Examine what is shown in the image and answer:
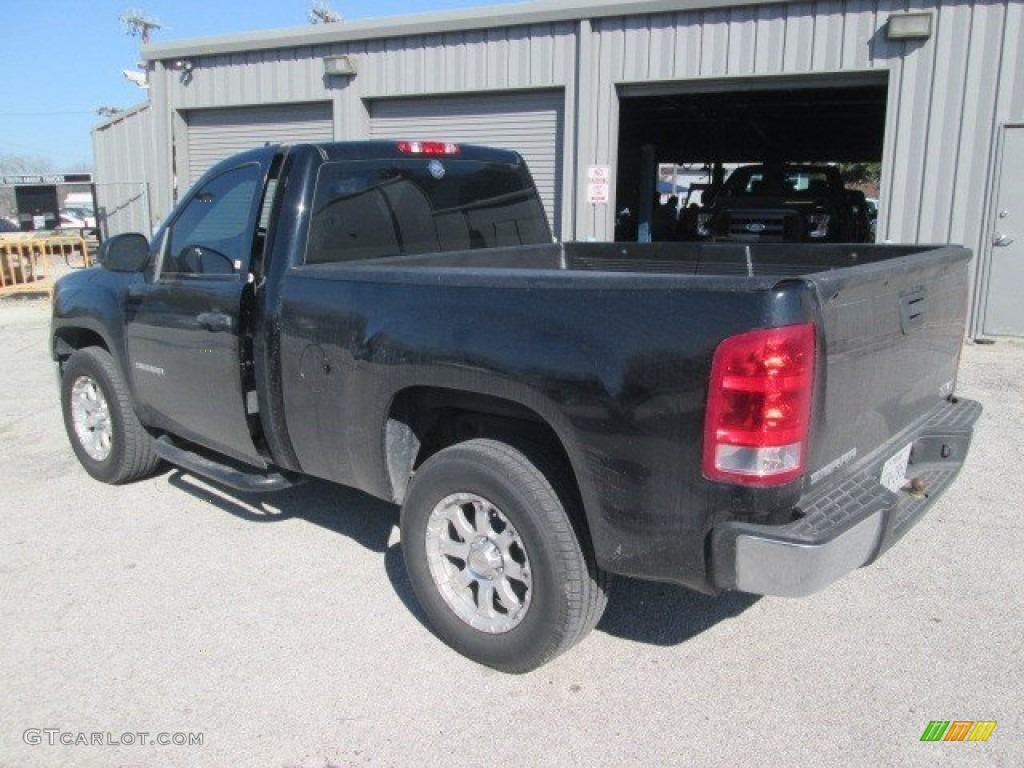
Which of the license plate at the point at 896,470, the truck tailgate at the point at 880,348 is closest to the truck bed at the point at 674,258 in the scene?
the truck tailgate at the point at 880,348

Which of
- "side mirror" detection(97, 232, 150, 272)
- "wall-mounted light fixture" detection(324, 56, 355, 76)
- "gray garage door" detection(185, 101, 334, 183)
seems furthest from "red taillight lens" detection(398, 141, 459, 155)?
"gray garage door" detection(185, 101, 334, 183)

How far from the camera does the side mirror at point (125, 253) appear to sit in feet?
15.0

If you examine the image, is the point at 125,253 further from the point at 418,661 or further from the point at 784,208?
the point at 784,208

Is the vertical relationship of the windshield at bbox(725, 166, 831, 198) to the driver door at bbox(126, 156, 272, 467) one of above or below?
above

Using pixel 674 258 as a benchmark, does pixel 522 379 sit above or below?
below

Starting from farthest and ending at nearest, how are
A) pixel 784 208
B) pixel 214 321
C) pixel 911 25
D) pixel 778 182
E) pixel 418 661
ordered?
pixel 778 182
pixel 784 208
pixel 911 25
pixel 214 321
pixel 418 661

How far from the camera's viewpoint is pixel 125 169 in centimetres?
1603

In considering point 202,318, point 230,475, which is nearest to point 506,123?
point 202,318

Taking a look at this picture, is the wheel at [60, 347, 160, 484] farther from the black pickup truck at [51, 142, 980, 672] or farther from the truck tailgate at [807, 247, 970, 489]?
the truck tailgate at [807, 247, 970, 489]

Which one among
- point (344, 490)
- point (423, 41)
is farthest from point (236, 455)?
point (423, 41)

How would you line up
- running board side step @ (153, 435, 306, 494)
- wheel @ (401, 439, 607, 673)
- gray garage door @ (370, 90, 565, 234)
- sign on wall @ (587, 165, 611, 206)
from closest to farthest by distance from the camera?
wheel @ (401, 439, 607, 673) → running board side step @ (153, 435, 306, 494) → sign on wall @ (587, 165, 611, 206) → gray garage door @ (370, 90, 565, 234)

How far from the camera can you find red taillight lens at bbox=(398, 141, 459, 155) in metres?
4.30

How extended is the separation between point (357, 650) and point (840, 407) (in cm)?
201

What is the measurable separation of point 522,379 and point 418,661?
1219 millimetres
